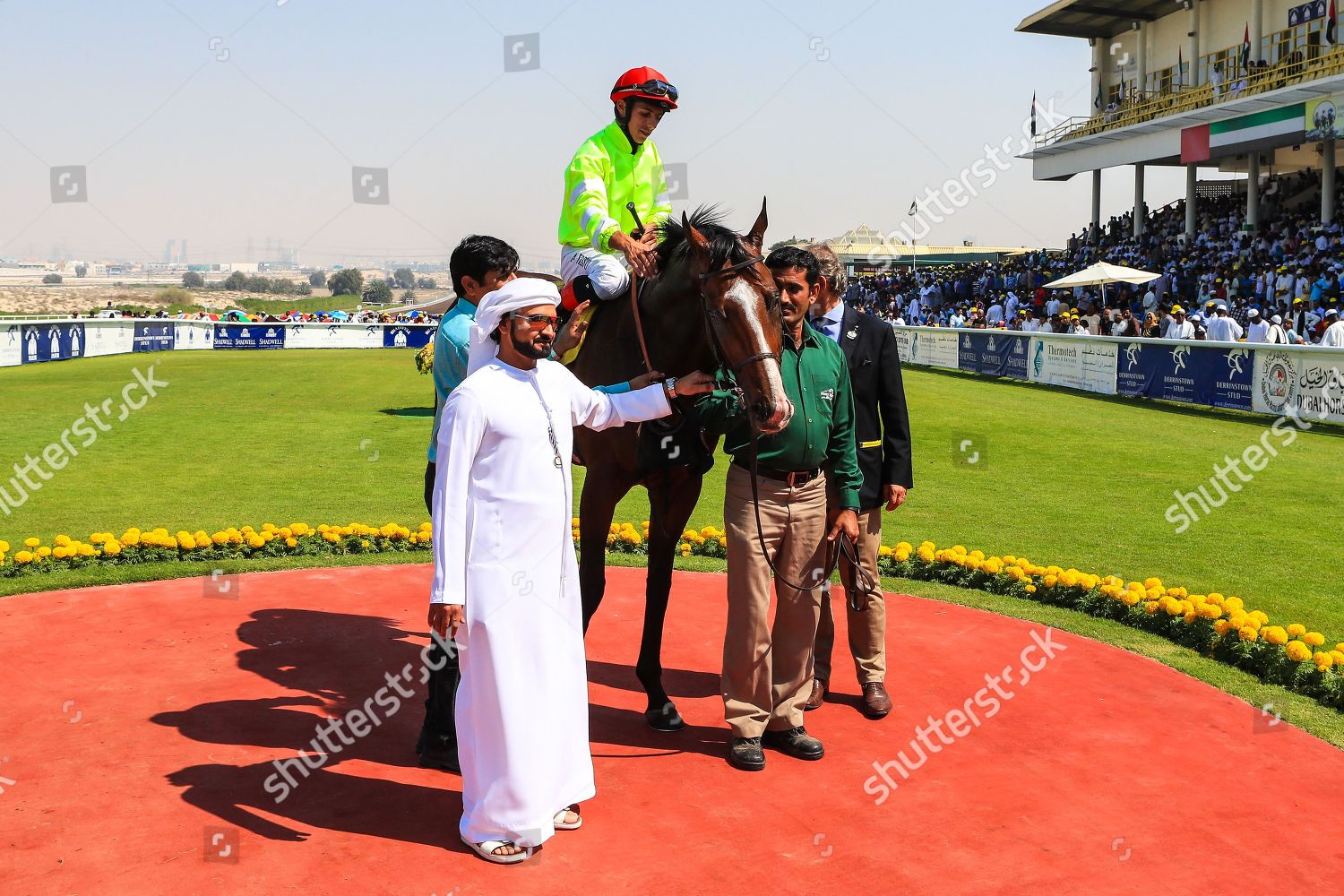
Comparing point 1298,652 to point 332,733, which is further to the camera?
point 1298,652

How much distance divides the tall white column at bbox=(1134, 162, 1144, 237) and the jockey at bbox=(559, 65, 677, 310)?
3991 cm

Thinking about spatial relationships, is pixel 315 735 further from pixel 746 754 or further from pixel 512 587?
pixel 746 754

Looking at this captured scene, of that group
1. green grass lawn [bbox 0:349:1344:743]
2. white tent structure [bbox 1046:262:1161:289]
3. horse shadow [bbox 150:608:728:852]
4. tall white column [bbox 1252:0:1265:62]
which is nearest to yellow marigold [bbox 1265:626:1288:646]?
green grass lawn [bbox 0:349:1344:743]

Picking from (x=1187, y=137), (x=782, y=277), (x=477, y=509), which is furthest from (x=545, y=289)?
(x=1187, y=137)

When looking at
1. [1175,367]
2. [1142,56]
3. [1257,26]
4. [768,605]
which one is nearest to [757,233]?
[768,605]

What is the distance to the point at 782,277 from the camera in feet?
15.1

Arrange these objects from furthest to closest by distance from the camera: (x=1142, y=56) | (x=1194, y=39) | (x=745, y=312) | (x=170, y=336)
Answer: (x=1142, y=56) < (x=1194, y=39) < (x=170, y=336) < (x=745, y=312)

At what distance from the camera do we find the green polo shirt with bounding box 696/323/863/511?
4.63 meters

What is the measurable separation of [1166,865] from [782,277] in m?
2.59

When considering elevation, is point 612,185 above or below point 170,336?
above

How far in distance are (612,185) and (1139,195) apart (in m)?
41.5

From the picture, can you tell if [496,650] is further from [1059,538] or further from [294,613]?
[1059,538]

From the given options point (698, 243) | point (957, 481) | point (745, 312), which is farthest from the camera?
point (957, 481)

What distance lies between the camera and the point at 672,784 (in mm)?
4387
